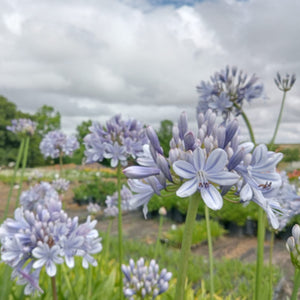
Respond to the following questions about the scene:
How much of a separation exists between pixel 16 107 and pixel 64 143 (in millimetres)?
29963

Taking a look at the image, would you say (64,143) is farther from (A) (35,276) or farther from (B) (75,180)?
(B) (75,180)

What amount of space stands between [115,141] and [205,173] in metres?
1.74

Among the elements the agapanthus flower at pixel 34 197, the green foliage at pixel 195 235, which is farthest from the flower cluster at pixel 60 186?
the green foliage at pixel 195 235

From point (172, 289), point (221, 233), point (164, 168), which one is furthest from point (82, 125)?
point (164, 168)

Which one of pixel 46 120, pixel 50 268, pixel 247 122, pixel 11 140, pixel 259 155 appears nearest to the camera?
pixel 259 155

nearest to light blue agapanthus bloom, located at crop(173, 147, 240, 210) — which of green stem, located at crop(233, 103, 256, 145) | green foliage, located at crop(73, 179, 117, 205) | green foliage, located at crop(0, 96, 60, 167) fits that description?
green stem, located at crop(233, 103, 256, 145)

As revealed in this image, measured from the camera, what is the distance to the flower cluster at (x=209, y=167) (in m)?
0.92

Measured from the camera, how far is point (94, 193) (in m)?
12.2

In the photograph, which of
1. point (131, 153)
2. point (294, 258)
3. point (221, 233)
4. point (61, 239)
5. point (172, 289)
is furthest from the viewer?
point (221, 233)

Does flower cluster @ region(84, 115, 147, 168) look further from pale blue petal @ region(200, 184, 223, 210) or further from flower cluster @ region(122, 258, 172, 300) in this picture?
pale blue petal @ region(200, 184, 223, 210)

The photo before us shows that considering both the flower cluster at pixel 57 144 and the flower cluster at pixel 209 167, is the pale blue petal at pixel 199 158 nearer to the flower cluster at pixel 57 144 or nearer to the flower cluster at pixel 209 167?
the flower cluster at pixel 209 167

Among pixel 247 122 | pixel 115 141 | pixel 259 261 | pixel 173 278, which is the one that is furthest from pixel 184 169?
pixel 173 278

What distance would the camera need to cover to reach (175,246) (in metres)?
7.45

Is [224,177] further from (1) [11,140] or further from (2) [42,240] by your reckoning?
(1) [11,140]
